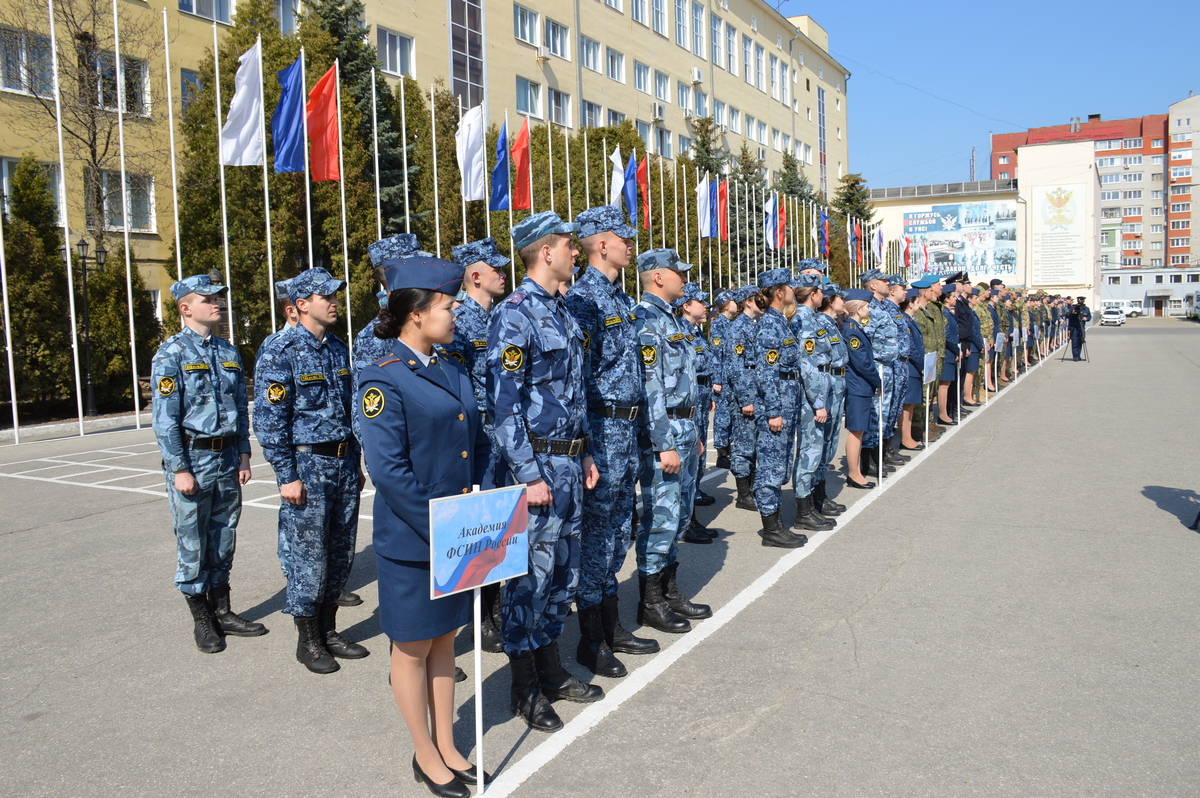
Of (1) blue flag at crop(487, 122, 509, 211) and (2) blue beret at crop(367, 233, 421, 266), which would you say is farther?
(1) blue flag at crop(487, 122, 509, 211)

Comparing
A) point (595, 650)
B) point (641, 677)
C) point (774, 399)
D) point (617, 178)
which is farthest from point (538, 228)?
point (617, 178)

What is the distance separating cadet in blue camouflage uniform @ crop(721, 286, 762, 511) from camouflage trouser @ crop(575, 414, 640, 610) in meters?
3.18

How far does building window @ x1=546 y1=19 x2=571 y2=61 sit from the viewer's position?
36231mm

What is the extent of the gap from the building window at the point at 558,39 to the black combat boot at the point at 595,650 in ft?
114

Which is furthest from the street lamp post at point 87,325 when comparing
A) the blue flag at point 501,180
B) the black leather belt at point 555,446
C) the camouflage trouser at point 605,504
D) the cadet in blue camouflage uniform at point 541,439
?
the black leather belt at point 555,446

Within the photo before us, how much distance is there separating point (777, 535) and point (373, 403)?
4.40 metres

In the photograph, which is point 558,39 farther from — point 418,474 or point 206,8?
point 418,474

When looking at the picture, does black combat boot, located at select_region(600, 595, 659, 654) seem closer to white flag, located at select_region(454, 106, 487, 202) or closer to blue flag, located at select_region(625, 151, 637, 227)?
white flag, located at select_region(454, 106, 487, 202)

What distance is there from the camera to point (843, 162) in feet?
241

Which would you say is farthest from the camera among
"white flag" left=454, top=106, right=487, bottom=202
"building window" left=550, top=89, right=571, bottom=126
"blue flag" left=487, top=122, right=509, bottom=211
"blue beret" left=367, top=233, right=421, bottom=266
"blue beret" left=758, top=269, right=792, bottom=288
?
"building window" left=550, top=89, right=571, bottom=126

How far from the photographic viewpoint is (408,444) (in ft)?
10.8

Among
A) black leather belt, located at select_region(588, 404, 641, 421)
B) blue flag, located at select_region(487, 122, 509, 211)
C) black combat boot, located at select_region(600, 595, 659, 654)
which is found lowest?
black combat boot, located at select_region(600, 595, 659, 654)

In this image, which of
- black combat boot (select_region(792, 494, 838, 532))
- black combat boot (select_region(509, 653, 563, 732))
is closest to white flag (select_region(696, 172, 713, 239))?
black combat boot (select_region(792, 494, 838, 532))

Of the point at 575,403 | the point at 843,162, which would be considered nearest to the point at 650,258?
the point at 575,403
